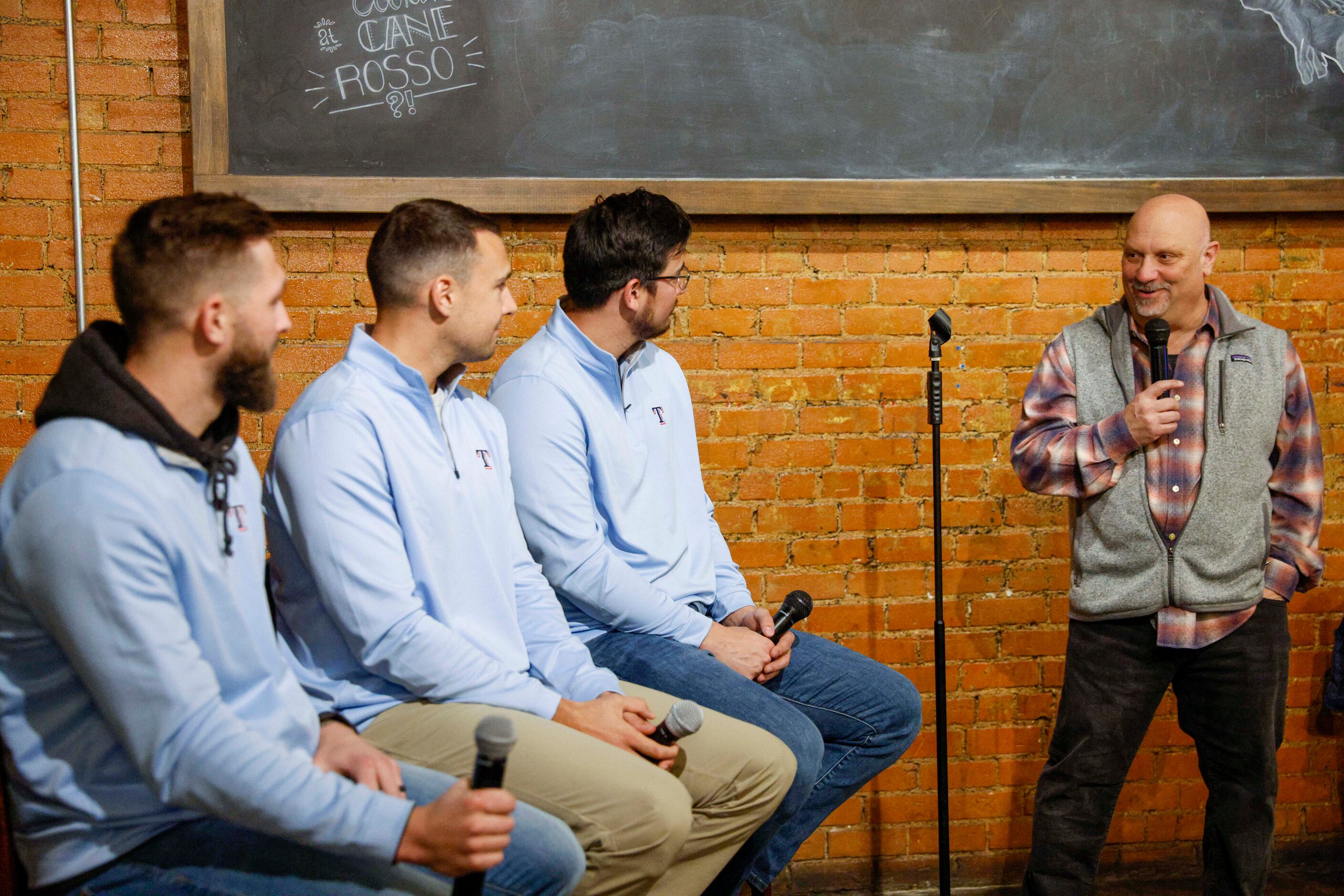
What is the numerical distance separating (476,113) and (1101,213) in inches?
68.5

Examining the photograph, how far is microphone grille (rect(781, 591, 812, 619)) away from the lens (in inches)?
91.7

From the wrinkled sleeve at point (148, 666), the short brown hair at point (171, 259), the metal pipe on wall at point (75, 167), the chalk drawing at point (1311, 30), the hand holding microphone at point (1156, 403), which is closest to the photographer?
the wrinkled sleeve at point (148, 666)

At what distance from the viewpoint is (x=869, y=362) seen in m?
3.05

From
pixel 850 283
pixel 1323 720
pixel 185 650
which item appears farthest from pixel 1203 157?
pixel 185 650

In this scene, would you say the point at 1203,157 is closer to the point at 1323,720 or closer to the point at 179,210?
the point at 1323,720

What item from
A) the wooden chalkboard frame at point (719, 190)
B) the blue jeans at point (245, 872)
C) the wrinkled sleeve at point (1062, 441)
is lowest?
the blue jeans at point (245, 872)

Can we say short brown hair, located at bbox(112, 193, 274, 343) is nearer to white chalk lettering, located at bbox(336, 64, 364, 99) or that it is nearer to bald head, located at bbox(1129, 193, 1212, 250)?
white chalk lettering, located at bbox(336, 64, 364, 99)

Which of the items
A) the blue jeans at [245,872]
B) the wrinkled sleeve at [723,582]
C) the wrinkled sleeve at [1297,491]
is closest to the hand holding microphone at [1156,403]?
the wrinkled sleeve at [1297,491]

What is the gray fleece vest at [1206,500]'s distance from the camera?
2498mm

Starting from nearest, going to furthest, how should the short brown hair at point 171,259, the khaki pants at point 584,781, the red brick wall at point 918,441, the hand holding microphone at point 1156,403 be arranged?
1. the short brown hair at point 171,259
2. the khaki pants at point 584,781
3. the hand holding microphone at point 1156,403
4. the red brick wall at point 918,441

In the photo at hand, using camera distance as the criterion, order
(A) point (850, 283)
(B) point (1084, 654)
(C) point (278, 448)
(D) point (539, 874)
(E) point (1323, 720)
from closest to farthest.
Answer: (D) point (539, 874) → (C) point (278, 448) → (B) point (1084, 654) → (A) point (850, 283) → (E) point (1323, 720)

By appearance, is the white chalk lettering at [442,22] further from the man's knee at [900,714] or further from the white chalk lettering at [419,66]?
the man's knee at [900,714]

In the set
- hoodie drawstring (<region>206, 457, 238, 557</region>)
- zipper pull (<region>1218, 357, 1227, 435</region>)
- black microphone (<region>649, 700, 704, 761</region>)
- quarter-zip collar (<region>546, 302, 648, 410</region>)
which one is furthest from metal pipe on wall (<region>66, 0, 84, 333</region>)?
zipper pull (<region>1218, 357, 1227, 435</region>)

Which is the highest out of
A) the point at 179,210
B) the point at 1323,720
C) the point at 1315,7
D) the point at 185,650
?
the point at 1315,7
